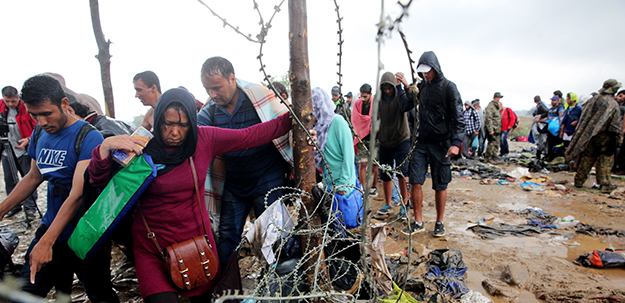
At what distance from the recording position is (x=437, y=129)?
10.8 feet

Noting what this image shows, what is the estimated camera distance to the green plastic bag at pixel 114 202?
162cm

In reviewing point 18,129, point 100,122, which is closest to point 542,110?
point 100,122

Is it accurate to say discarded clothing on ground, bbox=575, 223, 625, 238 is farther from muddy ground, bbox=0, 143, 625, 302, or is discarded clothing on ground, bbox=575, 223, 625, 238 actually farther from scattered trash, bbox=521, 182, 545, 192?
scattered trash, bbox=521, 182, 545, 192

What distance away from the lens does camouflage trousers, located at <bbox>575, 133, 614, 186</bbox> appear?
5.10m

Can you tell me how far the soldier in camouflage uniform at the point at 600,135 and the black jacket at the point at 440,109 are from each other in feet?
11.9

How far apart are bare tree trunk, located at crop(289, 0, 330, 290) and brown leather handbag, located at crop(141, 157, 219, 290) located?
595 mm

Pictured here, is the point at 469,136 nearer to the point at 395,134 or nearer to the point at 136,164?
the point at 395,134

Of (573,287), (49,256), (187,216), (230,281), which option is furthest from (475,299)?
(49,256)

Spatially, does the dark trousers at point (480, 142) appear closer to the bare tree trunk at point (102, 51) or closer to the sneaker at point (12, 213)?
the bare tree trunk at point (102, 51)

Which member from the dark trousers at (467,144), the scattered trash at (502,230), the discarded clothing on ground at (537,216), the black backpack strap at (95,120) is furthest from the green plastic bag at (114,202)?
the dark trousers at (467,144)

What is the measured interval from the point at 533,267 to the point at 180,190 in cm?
310

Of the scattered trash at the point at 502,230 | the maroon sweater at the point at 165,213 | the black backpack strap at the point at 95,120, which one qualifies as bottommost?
the scattered trash at the point at 502,230

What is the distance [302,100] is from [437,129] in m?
2.22

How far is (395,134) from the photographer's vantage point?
13.5ft
